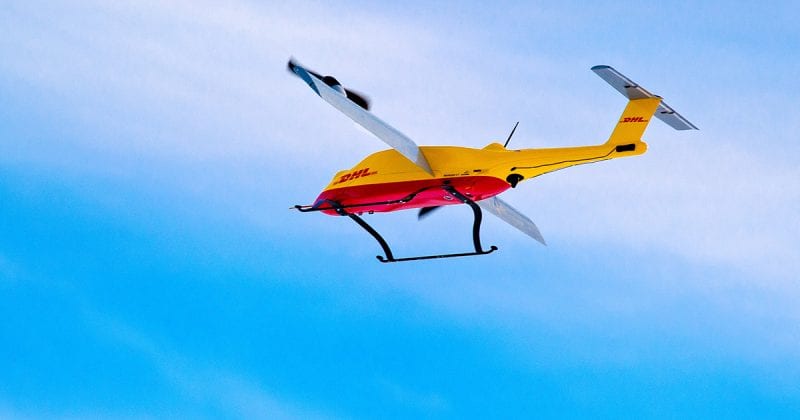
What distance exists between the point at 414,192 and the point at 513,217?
5.73 m

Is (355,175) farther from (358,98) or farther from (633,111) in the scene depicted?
(633,111)

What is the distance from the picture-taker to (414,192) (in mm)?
45812

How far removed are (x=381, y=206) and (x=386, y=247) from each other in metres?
1.32

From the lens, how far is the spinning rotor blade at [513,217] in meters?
49.6

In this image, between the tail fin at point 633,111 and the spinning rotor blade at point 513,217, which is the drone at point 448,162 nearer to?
the tail fin at point 633,111

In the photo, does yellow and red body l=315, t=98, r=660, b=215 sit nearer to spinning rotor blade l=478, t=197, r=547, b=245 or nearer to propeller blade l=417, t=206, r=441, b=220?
propeller blade l=417, t=206, r=441, b=220

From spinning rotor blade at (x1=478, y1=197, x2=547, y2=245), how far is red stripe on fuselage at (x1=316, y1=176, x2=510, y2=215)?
3.32 m

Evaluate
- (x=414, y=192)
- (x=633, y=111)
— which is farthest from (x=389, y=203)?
(x=633, y=111)

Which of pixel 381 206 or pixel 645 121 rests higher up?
pixel 645 121

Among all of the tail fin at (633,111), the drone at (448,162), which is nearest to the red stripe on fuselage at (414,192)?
the drone at (448,162)

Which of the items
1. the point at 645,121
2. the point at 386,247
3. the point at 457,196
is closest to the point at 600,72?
the point at 645,121

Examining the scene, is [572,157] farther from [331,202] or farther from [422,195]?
[331,202]

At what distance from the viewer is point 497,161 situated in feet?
146

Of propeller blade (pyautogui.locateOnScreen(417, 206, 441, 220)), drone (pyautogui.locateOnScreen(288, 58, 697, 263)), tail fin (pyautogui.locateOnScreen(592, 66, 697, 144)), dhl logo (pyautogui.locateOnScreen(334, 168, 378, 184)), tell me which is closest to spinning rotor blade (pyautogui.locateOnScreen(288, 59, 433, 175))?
drone (pyautogui.locateOnScreen(288, 58, 697, 263))
